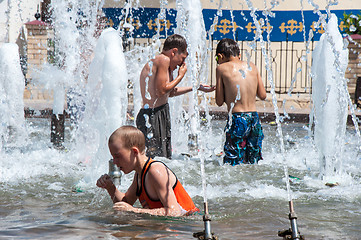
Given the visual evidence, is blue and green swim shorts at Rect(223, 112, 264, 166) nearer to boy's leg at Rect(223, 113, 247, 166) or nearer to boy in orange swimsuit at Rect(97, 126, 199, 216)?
boy's leg at Rect(223, 113, 247, 166)

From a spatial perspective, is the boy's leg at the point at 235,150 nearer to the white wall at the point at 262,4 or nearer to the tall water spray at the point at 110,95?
the tall water spray at the point at 110,95

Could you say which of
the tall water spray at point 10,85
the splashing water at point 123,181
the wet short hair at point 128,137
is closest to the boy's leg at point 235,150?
the splashing water at point 123,181

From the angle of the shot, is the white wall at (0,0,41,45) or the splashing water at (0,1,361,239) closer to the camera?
the splashing water at (0,1,361,239)

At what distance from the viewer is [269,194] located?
204 inches

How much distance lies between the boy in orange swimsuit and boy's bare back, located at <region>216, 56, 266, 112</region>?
238 cm

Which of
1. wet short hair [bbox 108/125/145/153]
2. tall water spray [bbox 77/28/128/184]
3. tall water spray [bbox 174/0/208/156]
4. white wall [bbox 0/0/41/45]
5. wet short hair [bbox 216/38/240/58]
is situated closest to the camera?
wet short hair [bbox 108/125/145/153]

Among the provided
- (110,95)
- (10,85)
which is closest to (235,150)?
(110,95)

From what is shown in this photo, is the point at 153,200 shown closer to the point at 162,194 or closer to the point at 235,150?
the point at 162,194

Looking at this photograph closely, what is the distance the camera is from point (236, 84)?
5945 mm

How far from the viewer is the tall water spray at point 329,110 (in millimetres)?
6129

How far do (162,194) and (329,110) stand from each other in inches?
124

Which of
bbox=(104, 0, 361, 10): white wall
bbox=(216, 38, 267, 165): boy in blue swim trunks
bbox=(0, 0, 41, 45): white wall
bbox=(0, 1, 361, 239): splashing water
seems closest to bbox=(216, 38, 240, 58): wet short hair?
bbox=(216, 38, 267, 165): boy in blue swim trunks

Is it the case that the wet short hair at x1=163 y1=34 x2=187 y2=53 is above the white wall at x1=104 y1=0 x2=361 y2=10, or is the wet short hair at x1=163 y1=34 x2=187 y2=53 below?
below

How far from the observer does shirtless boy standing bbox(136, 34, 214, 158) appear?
5.64 m
